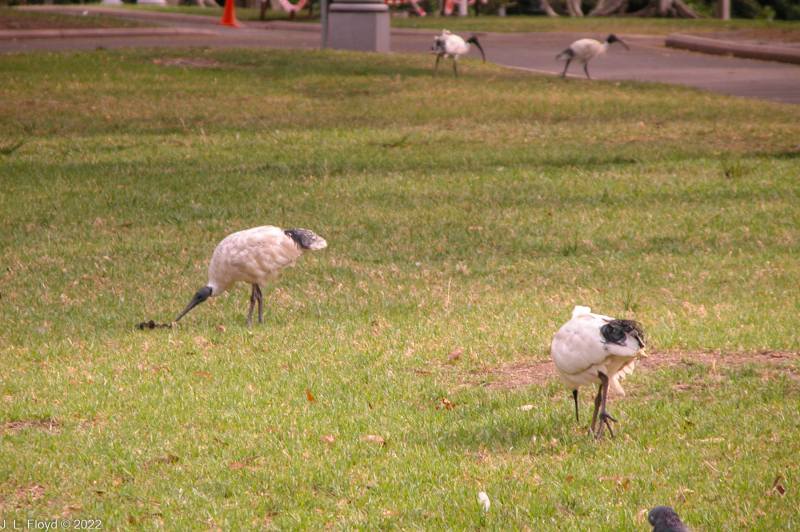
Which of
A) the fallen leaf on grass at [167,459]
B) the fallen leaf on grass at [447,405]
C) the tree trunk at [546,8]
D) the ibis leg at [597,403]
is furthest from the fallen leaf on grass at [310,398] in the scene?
the tree trunk at [546,8]

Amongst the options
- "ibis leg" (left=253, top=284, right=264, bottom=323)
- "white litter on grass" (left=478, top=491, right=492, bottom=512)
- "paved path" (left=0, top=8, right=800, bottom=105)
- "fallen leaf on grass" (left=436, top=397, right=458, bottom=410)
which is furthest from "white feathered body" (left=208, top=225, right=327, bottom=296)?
"paved path" (left=0, top=8, right=800, bottom=105)

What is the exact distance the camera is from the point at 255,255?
6562 mm

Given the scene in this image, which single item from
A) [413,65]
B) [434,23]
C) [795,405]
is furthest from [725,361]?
[434,23]

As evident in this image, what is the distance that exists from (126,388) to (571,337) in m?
2.76

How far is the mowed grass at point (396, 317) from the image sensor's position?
418 centimetres

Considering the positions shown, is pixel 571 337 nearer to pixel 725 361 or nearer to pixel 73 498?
pixel 725 361

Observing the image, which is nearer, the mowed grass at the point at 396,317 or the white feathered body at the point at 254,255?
the mowed grass at the point at 396,317

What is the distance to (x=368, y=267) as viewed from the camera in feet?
27.1

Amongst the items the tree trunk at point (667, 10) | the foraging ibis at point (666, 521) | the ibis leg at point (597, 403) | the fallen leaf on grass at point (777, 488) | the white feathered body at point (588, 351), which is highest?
the tree trunk at point (667, 10)

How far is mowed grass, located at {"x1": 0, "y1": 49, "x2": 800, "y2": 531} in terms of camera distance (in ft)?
13.7

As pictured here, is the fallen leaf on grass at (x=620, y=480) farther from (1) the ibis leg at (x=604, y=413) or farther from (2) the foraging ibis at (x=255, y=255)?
(2) the foraging ibis at (x=255, y=255)

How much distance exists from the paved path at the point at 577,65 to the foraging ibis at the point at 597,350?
14589 mm

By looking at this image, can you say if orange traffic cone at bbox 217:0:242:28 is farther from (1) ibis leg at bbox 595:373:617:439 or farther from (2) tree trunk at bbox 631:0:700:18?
(1) ibis leg at bbox 595:373:617:439

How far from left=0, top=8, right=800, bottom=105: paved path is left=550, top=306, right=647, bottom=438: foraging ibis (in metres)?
14.6
